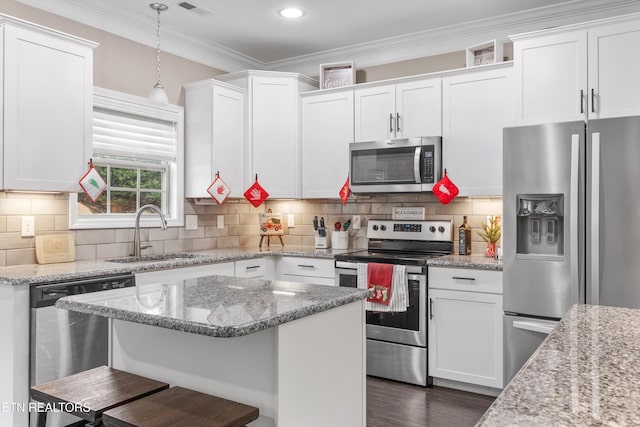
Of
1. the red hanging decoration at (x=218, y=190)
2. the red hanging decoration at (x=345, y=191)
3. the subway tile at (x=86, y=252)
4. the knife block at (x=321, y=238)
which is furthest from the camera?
the knife block at (x=321, y=238)

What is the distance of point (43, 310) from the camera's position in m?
2.53

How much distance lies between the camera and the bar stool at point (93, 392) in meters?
1.51

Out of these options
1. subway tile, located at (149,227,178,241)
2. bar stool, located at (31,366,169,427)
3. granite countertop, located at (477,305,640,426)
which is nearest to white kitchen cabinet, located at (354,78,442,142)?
Answer: subway tile, located at (149,227,178,241)

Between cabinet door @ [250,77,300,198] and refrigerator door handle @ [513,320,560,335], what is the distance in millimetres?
2085

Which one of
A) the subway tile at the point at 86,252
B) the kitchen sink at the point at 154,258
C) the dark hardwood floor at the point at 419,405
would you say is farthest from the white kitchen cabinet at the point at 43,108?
the dark hardwood floor at the point at 419,405

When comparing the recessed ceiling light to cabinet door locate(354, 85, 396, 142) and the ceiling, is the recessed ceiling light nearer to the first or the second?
the ceiling

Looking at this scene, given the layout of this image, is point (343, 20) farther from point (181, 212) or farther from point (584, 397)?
point (584, 397)

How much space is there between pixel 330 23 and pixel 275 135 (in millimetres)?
1019

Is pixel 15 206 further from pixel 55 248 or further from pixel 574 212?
pixel 574 212

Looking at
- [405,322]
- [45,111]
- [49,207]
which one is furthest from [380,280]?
[45,111]

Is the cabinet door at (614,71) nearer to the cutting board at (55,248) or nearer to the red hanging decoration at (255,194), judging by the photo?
the red hanging decoration at (255,194)

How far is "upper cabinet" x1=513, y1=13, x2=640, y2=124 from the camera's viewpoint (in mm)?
2965

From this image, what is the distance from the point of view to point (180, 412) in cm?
147

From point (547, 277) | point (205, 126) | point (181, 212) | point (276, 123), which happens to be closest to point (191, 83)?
point (205, 126)
